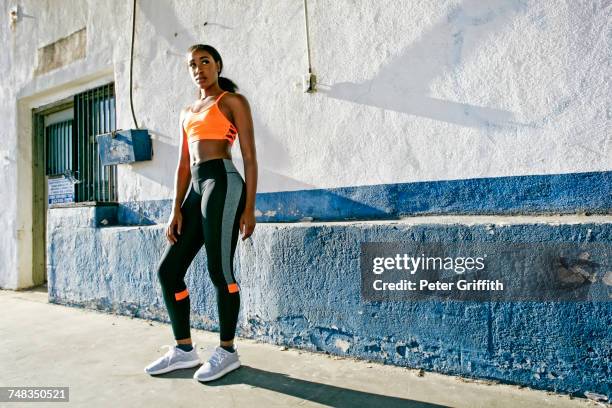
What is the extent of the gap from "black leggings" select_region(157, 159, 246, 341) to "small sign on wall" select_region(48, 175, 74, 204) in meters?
3.13

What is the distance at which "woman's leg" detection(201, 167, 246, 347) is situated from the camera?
2354 millimetres

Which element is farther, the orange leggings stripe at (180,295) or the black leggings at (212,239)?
the orange leggings stripe at (180,295)

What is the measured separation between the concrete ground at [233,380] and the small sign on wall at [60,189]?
2.05 metres

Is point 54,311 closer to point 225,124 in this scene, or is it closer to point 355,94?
point 225,124

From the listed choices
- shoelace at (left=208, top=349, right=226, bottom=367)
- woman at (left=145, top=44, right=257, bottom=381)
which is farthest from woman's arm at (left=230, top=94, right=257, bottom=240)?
shoelace at (left=208, top=349, right=226, bottom=367)

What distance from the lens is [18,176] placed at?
208 inches

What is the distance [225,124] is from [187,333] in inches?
46.0

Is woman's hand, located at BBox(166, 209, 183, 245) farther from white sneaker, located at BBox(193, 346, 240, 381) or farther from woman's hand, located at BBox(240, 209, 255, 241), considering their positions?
white sneaker, located at BBox(193, 346, 240, 381)

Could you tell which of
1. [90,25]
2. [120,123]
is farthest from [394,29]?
[90,25]

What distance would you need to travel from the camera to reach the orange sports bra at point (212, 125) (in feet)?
8.07

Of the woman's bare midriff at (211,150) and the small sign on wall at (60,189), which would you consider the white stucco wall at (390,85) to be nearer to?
the woman's bare midriff at (211,150)

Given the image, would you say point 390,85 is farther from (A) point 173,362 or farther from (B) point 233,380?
(A) point 173,362

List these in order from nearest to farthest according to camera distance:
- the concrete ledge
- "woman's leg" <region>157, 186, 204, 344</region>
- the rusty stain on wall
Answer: the concrete ledge → "woman's leg" <region>157, 186, 204, 344</region> → the rusty stain on wall

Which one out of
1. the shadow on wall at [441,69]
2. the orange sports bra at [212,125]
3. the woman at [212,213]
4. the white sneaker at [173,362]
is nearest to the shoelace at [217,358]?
the woman at [212,213]
